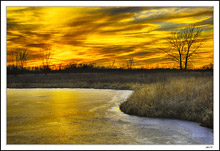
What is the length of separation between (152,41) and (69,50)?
752 cm

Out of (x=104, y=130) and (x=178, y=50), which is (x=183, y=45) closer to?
(x=178, y=50)

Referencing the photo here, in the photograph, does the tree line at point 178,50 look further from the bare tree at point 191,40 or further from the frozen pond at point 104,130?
the frozen pond at point 104,130

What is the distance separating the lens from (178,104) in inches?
597

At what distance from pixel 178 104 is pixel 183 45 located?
17.5 metres

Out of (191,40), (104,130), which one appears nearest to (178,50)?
(191,40)

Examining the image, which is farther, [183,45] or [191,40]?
[183,45]

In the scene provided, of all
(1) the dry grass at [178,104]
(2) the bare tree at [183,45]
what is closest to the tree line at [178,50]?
A: (2) the bare tree at [183,45]

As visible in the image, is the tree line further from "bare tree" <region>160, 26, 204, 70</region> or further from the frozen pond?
the frozen pond

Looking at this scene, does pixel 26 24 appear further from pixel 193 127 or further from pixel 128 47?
pixel 193 127

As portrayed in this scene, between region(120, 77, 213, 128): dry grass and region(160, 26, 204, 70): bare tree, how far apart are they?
31.5ft

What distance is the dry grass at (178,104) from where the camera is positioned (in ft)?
45.2

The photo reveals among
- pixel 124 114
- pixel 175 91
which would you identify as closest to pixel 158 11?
pixel 175 91

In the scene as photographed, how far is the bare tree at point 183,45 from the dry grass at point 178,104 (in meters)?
9.60

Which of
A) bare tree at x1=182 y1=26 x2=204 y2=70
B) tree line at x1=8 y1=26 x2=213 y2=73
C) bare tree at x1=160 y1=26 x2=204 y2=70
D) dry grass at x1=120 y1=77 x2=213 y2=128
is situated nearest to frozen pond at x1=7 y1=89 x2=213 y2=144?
dry grass at x1=120 y1=77 x2=213 y2=128
